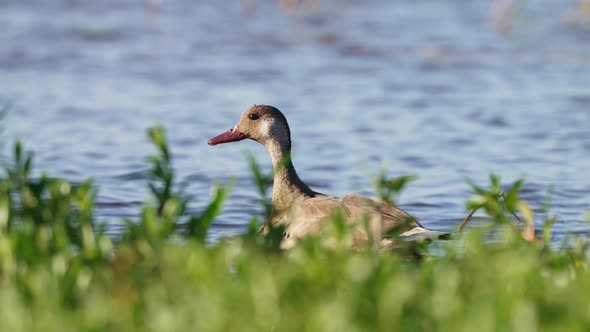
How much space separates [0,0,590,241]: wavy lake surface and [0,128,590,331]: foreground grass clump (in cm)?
53

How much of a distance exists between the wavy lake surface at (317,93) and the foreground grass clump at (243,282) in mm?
530

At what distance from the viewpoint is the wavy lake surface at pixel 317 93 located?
10.1 metres

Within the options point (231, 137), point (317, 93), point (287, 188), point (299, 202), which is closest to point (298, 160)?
point (231, 137)

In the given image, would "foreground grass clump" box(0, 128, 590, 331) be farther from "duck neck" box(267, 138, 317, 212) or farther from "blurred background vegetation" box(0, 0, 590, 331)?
"duck neck" box(267, 138, 317, 212)

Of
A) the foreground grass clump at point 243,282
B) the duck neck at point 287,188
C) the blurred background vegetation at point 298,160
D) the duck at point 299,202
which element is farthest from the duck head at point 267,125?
the foreground grass clump at point 243,282

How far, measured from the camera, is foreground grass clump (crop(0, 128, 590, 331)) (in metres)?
3.71

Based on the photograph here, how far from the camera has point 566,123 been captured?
12.2m

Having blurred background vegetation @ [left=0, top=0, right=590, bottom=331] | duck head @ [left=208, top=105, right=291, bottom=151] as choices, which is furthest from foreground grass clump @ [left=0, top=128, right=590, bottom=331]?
duck head @ [left=208, top=105, right=291, bottom=151]

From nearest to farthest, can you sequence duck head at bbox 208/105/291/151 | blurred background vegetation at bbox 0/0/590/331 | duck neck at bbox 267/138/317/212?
blurred background vegetation at bbox 0/0/590/331 → duck neck at bbox 267/138/317/212 → duck head at bbox 208/105/291/151

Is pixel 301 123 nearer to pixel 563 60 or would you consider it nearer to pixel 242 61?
pixel 242 61

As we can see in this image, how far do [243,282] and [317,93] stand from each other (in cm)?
954

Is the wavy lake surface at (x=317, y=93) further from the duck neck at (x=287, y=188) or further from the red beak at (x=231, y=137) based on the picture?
the red beak at (x=231, y=137)

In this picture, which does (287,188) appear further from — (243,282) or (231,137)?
(243,282)

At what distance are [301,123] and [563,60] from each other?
195 inches
